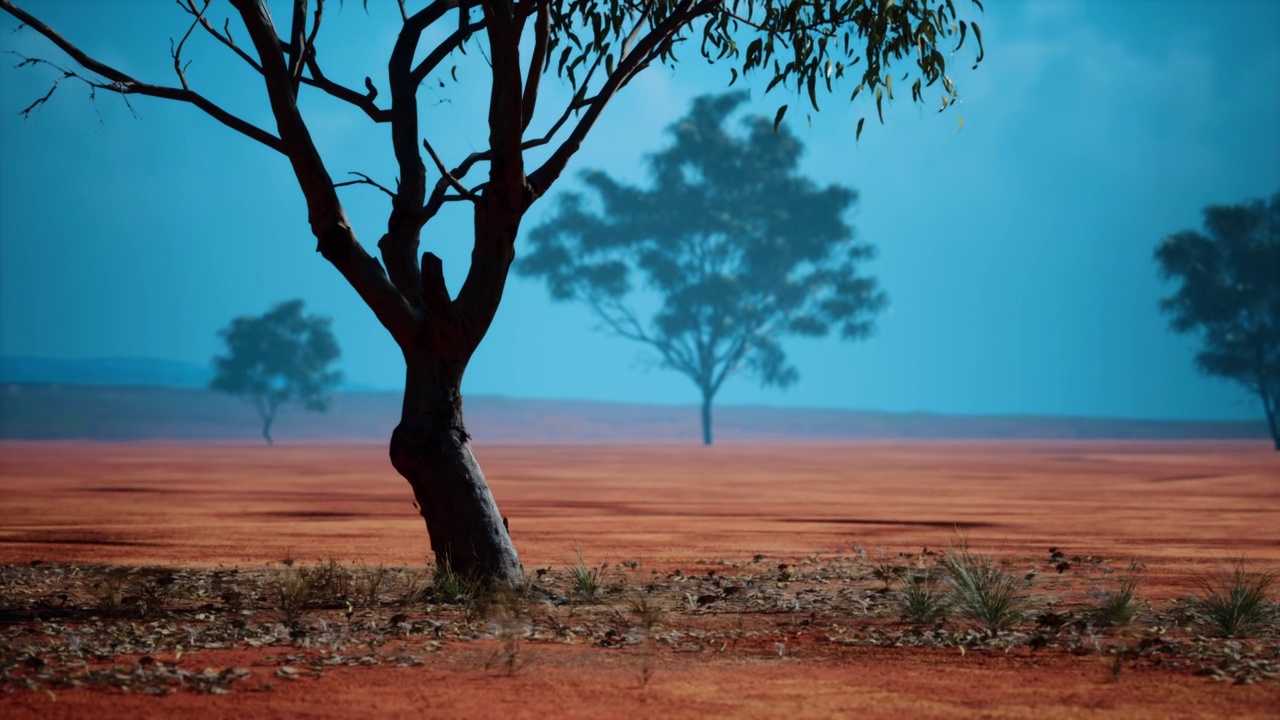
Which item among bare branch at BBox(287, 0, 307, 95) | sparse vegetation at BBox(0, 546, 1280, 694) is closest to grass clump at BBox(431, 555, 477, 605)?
sparse vegetation at BBox(0, 546, 1280, 694)

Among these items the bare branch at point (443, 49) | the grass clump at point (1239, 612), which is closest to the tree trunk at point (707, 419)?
the bare branch at point (443, 49)

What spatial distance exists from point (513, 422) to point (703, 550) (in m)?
73.9

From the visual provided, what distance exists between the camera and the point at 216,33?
995 cm

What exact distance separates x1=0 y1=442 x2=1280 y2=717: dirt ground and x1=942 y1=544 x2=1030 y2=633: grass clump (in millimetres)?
456

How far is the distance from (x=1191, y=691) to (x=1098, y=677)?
459mm

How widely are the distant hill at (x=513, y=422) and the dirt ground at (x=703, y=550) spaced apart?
41.9 metres

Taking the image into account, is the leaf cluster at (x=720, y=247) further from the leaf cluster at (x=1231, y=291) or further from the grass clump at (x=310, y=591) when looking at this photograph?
the grass clump at (x=310, y=591)

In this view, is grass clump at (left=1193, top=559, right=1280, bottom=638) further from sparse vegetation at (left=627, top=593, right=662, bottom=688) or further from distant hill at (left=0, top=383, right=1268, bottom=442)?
distant hill at (left=0, top=383, right=1268, bottom=442)

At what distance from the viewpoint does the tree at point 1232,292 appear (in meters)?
51.2

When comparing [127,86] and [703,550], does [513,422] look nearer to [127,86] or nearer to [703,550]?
[703,550]

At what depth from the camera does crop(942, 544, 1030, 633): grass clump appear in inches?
307

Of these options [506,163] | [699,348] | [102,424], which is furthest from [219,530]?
[102,424]

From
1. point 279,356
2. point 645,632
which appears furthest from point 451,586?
point 279,356

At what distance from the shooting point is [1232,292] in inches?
2012
